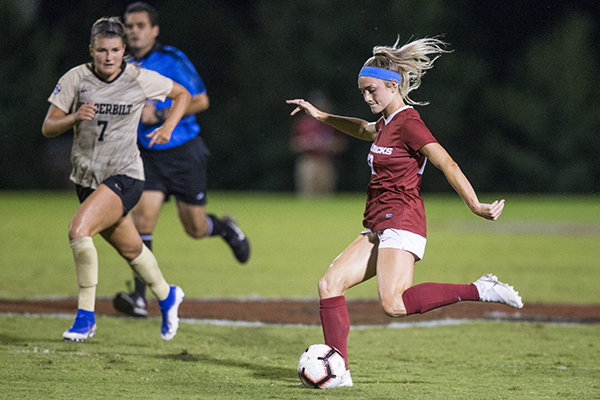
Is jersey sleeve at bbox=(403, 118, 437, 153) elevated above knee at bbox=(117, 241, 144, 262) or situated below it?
above

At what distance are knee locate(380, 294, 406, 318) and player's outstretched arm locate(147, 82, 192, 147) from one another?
2033mm

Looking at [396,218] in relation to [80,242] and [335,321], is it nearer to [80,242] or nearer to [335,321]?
[335,321]

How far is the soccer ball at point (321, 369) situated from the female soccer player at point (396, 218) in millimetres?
86

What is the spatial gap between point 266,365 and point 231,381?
545mm

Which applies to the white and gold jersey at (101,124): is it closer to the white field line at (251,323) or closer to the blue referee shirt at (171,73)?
the blue referee shirt at (171,73)

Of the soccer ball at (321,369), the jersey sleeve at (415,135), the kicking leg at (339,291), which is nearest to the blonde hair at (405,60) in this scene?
the jersey sleeve at (415,135)

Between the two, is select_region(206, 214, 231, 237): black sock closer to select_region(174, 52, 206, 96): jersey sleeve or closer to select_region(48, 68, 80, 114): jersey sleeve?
select_region(174, 52, 206, 96): jersey sleeve

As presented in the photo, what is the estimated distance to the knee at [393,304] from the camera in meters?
4.26

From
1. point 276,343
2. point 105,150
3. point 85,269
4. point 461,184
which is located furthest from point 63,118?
point 461,184

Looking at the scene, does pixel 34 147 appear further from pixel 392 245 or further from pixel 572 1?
pixel 392 245

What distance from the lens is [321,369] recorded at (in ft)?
13.7

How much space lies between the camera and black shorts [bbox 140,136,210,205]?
6703mm

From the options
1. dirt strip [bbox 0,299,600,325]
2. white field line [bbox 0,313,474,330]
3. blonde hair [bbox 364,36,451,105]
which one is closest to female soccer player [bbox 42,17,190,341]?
white field line [bbox 0,313,474,330]

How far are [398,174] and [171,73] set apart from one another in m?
2.95
